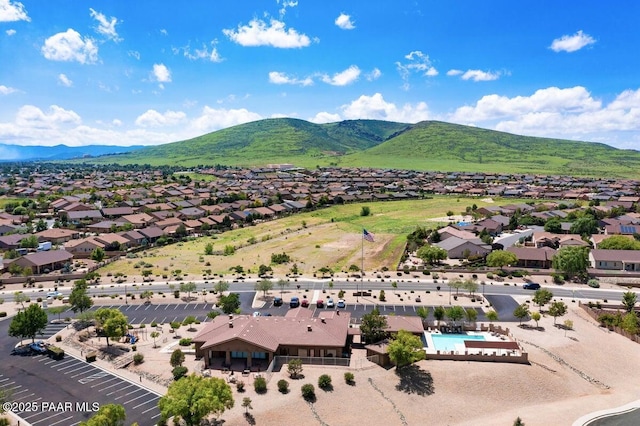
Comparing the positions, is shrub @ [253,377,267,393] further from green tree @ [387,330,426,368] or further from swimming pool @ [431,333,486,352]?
swimming pool @ [431,333,486,352]

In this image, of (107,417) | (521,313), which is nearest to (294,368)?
(107,417)

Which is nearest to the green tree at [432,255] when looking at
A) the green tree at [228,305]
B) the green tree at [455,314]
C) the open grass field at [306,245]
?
the open grass field at [306,245]

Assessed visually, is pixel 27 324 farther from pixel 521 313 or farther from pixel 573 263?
pixel 573 263

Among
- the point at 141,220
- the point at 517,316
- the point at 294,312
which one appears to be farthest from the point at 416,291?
the point at 141,220

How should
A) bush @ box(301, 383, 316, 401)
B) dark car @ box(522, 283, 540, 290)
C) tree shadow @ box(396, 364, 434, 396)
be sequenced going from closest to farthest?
1. bush @ box(301, 383, 316, 401)
2. tree shadow @ box(396, 364, 434, 396)
3. dark car @ box(522, 283, 540, 290)

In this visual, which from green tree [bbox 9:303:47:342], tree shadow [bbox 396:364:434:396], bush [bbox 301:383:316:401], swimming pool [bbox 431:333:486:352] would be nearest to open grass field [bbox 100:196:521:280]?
green tree [bbox 9:303:47:342]

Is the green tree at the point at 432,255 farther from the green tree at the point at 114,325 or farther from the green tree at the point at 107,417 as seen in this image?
the green tree at the point at 107,417
